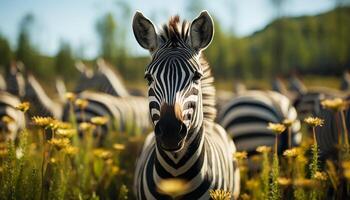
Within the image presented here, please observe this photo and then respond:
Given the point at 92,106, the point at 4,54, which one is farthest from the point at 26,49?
the point at 92,106

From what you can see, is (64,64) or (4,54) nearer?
(4,54)

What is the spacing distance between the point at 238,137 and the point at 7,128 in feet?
13.7

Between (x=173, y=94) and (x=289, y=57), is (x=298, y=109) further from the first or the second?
(x=289, y=57)

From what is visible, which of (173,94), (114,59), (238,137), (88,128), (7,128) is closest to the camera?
(173,94)

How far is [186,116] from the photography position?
2164 millimetres

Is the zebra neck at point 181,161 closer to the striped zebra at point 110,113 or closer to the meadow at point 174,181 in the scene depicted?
the meadow at point 174,181

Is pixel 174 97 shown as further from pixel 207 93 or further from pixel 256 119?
pixel 256 119

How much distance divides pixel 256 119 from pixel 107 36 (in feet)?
144

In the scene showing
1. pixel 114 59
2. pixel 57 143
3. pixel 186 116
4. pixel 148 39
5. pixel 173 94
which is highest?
pixel 114 59

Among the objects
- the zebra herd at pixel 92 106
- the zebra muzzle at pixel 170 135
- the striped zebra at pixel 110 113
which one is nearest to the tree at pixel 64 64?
the zebra herd at pixel 92 106

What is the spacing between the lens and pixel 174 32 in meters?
2.53

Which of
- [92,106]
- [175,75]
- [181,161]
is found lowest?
[181,161]

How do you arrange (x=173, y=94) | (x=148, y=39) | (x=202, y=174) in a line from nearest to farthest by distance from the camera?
(x=173, y=94) → (x=202, y=174) → (x=148, y=39)

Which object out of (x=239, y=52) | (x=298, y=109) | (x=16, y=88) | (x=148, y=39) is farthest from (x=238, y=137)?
(x=239, y=52)
